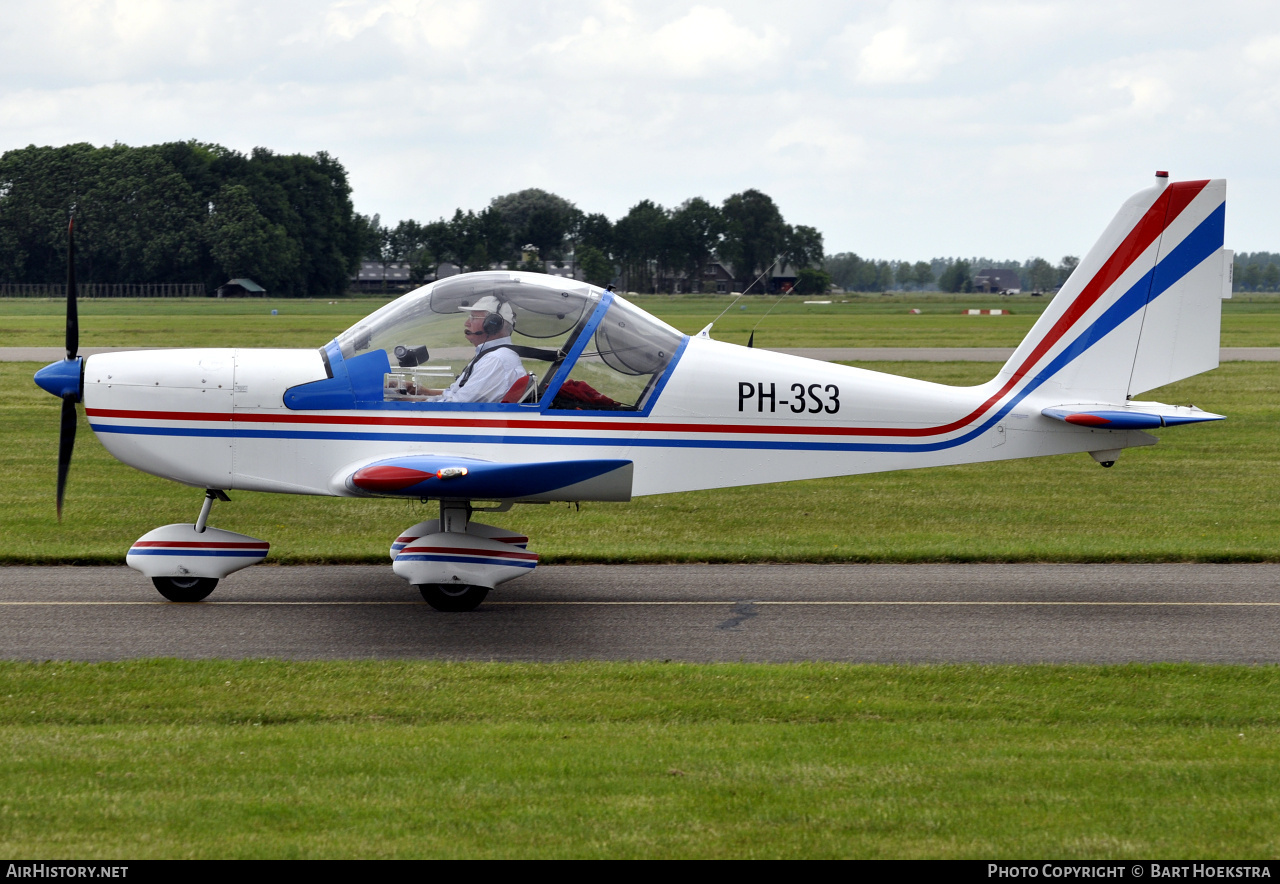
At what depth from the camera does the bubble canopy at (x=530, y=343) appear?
8789 mm

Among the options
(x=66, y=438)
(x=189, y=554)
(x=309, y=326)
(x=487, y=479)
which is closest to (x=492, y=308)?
(x=487, y=479)

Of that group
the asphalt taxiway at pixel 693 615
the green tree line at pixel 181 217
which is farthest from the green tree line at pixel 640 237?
the asphalt taxiway at pixel 693 615

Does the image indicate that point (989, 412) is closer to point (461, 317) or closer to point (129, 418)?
point (461, 317)

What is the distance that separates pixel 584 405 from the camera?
8828mm

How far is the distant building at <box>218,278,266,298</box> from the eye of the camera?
273ft

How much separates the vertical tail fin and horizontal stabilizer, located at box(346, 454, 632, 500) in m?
3.27

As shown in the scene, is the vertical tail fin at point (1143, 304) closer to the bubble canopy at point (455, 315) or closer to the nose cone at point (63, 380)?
the bubble canopy at point (455, 315)

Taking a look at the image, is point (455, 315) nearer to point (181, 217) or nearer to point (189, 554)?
point (189, 554)

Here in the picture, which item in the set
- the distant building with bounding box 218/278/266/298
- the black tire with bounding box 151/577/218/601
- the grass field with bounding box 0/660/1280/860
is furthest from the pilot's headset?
the distant building with bounding box 218/278/266/298

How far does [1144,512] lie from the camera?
43.8 ft

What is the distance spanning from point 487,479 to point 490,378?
2.92 feet

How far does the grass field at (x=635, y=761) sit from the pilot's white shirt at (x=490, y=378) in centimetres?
222

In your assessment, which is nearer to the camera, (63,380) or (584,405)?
(63,380)

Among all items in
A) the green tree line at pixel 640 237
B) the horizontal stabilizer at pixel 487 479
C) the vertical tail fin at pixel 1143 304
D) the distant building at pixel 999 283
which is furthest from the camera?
the distant building at pixel 999 283
